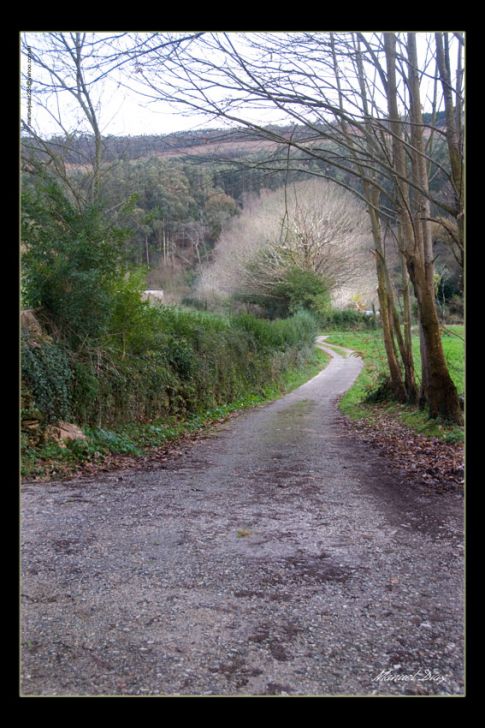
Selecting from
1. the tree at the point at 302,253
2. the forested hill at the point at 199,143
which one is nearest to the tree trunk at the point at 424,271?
the forested hill at the point at 199,143

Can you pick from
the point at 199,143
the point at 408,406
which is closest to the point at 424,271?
the point at 408,406

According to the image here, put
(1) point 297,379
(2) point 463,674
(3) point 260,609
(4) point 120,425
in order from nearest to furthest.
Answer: (2) point 463,674
(3) point 260,609
(4) point 120,425
(1) point 297,379

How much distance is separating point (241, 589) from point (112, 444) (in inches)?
191

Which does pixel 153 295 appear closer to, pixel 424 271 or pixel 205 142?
pixel 424 271

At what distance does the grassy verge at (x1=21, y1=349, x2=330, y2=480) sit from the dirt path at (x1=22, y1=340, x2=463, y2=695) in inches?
22.7

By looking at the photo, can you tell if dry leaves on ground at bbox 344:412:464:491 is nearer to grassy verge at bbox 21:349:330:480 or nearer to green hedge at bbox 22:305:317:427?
grassy verge at bbox 21:349:330:480

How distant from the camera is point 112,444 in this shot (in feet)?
24.2

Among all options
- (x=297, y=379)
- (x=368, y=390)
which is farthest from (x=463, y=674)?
(x=297, y=379)

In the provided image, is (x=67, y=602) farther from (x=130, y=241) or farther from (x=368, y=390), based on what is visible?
(x=368, y=390)

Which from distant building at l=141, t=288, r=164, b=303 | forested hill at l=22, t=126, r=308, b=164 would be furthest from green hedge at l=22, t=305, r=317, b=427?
forested hill at l=22, t=126, r=308, b=164

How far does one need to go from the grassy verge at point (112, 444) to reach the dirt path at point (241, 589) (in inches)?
22.7

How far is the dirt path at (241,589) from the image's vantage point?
1.92 m

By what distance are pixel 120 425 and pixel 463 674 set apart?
701 centimetres
